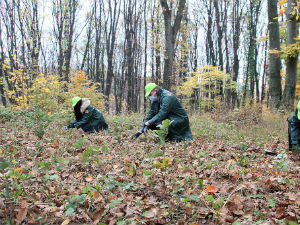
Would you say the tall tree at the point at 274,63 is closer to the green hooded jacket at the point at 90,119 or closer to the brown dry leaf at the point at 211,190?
the green hooded jacket at the point at 90,119

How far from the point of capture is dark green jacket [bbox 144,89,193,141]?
5.86 meters

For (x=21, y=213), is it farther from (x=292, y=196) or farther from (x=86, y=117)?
(x=86, y=117)

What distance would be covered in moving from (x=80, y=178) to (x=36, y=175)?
1.88 ft

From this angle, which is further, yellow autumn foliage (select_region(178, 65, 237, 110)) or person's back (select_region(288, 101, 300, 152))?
yellow autumn foliage (select_region(178, 65, 237, 110))

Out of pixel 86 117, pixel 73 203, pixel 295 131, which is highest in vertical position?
pixel 86 117

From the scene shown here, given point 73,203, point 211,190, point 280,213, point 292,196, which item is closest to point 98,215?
point 73,203

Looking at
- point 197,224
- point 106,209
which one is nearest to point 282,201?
point 197,224

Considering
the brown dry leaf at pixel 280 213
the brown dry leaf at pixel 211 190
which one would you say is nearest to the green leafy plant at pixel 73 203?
the brown dry leaf at pixel 211 190

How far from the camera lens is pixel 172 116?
20.0ft

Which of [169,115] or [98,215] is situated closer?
[98,215]

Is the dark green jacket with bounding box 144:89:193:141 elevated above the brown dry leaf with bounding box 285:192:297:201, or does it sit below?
above

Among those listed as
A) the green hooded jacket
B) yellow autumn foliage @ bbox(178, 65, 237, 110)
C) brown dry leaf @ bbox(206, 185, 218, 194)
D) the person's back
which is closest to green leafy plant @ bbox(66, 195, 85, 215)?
brown dry leaf @ bbox(206, 185, 218, 194)

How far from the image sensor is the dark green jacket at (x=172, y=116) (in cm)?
→ 586

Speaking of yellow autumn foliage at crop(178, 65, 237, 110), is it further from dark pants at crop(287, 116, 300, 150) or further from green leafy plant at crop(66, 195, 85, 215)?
green leafy plant at crop(66, 195, 85, 215)
